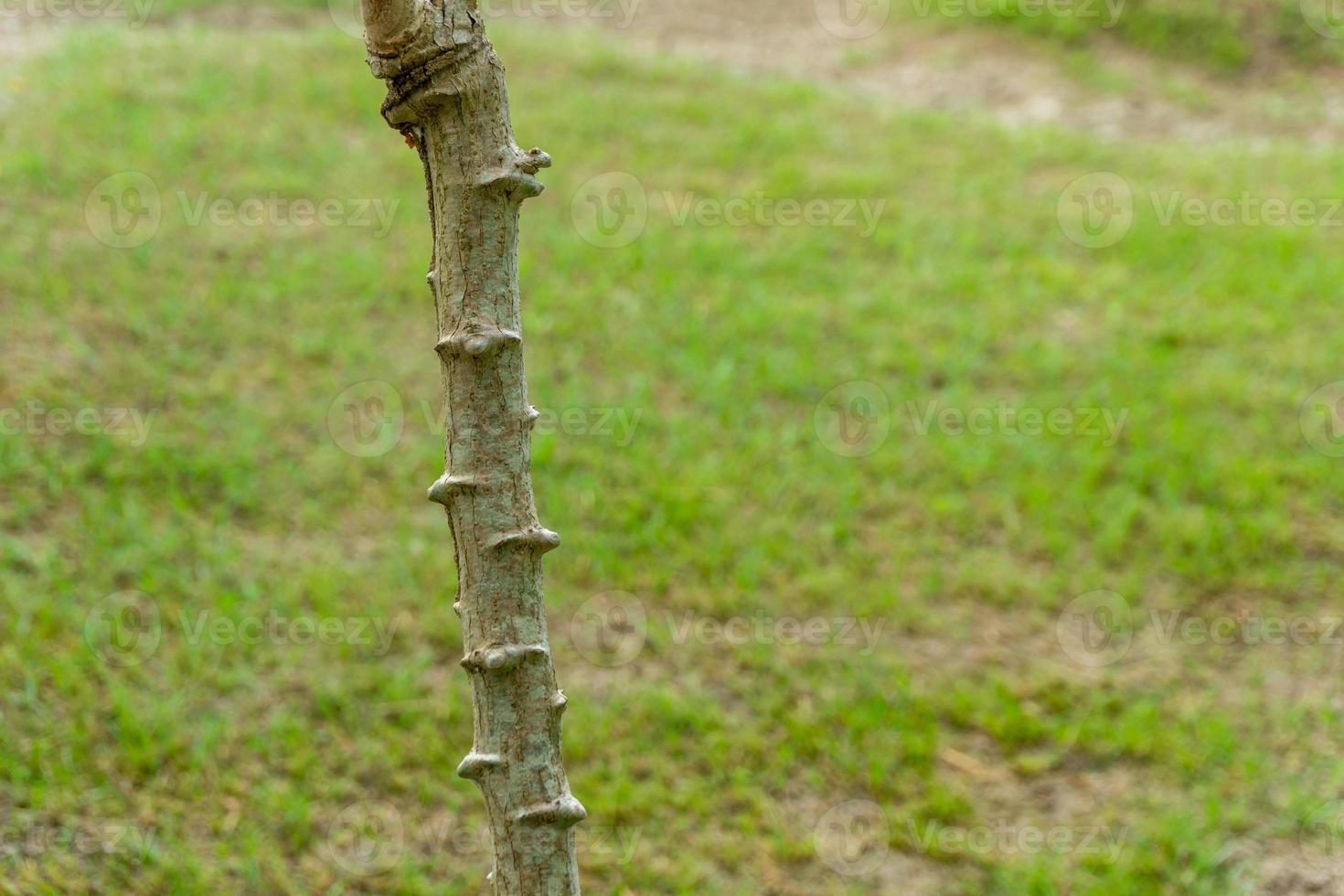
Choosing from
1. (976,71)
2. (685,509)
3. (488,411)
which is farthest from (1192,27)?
(488,411)

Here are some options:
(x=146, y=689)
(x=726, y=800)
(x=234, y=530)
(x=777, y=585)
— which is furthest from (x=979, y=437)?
(x=146, y=689)

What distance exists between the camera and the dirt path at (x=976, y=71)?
8242mm

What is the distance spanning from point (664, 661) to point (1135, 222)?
4281mm

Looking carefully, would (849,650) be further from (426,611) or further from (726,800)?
(426,611)

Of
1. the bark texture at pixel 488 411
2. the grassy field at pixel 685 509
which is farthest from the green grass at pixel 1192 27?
the bark texture at pixel 488 411

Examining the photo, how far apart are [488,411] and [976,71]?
8150 mm

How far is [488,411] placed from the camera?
1.69 meters

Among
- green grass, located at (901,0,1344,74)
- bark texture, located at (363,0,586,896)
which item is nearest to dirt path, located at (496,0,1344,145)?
green grass, located at (901,0,1344,74)

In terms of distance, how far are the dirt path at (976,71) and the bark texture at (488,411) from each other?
723 cm

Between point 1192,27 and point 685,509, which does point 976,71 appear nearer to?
point 1192,27

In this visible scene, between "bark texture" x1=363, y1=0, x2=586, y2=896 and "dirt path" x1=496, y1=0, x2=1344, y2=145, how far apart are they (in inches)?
285

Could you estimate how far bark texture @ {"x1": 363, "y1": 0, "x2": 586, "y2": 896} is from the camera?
1.59m

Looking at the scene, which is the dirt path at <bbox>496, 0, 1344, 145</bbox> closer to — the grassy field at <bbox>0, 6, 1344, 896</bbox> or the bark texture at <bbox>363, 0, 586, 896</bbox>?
the grassy field at <bbox>0, 6, 1344, 896</bbox>

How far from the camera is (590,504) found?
443cm
